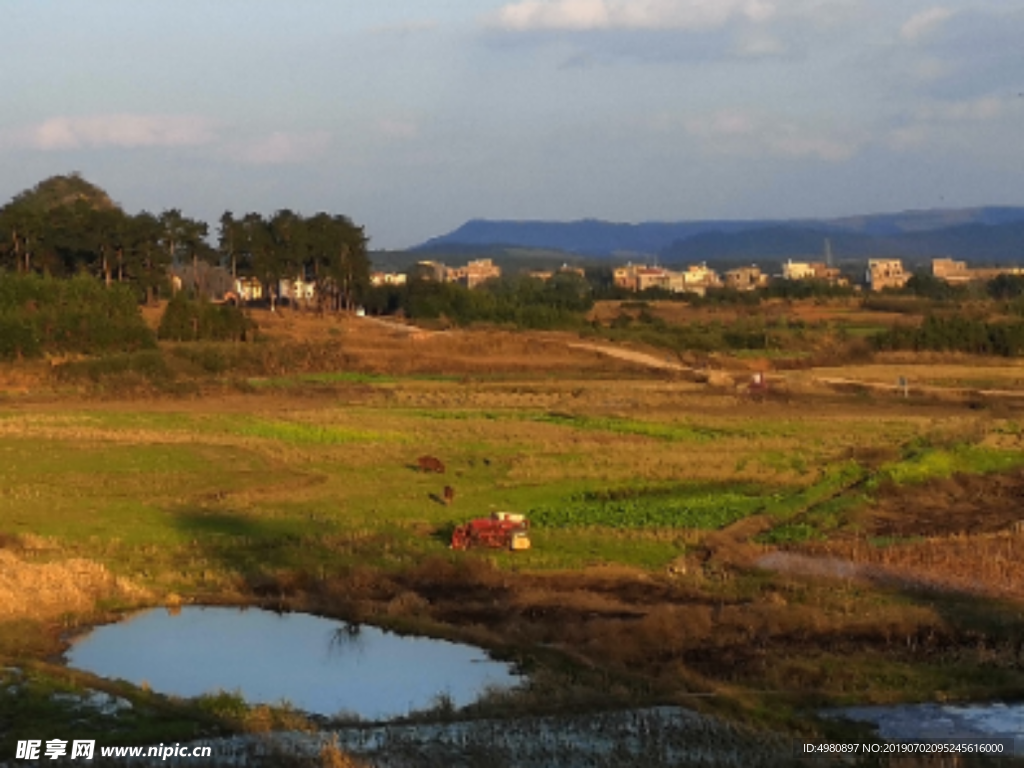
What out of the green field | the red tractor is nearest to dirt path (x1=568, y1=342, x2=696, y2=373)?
the green field

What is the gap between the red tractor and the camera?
24000mm

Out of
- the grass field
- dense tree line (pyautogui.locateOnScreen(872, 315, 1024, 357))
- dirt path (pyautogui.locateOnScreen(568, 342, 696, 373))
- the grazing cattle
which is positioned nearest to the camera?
the grass field

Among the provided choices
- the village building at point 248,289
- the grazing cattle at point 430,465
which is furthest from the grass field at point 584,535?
the village building at point 248,289

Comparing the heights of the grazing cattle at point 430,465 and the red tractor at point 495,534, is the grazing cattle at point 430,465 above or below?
below

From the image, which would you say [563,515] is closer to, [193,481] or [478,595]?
[478,595]

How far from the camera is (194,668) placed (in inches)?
681

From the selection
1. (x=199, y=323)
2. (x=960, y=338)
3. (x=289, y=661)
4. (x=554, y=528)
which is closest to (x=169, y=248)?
(x=199, y=323)

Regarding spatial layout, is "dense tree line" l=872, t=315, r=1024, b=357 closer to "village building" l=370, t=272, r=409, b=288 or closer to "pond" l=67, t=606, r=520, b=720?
"village building" l=370, t=272, r=409, b=288

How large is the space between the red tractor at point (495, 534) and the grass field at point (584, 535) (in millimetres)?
598

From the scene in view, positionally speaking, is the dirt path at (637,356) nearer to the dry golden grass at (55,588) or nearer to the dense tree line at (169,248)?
the dense tree line at (169,248)

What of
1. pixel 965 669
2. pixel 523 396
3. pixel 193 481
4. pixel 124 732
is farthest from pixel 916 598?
pixel 523 396

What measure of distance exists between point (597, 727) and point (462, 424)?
31.5 m

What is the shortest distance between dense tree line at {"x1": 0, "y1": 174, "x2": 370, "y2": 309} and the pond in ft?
198

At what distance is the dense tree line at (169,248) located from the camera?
83.1m
